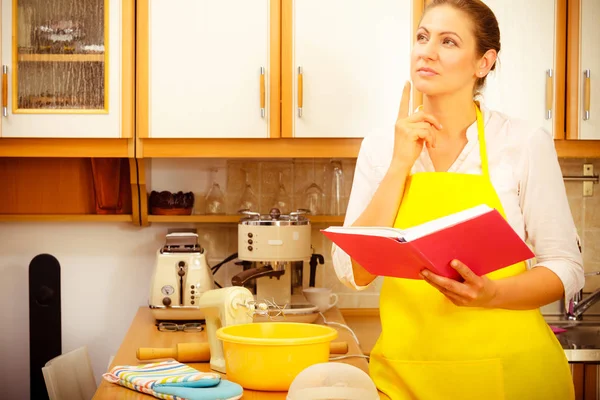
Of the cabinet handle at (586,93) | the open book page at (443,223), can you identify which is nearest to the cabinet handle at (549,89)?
the cabinet handle at (586,93)

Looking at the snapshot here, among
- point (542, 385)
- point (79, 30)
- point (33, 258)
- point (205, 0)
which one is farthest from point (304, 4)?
point (542, 385)

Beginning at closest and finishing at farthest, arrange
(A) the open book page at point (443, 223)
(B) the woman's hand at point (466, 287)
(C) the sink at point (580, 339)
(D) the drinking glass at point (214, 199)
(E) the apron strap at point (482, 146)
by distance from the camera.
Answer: (A) the open book page at point (443, 223) < (B) the woman's hand at point (466, 287) < (E) the apron strap at point (482, 146) < (C) the sink at point (580, 339) < (D) the drinking glass at point (214, 199)

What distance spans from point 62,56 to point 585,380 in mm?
2081

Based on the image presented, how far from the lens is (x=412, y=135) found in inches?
65.1

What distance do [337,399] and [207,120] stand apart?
1.46 m

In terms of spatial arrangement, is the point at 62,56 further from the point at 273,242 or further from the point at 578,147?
the point at 578,147

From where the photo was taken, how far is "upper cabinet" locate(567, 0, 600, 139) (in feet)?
8.72

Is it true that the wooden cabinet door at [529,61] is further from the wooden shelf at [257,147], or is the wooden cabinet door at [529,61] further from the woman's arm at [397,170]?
the woman's arm at [397,170]

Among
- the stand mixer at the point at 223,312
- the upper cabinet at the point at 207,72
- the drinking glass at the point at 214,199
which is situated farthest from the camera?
the drinking glass at the point at 214,199

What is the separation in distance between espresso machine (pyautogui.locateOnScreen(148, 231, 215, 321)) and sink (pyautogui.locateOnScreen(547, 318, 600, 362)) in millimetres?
1229

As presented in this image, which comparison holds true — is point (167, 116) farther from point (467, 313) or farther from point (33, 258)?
point (467, 313)

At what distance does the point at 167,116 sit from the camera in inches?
105

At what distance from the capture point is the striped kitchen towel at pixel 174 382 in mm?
1616

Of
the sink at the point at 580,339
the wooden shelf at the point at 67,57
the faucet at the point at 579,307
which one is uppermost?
the wooden shelf at the point at 67,57
